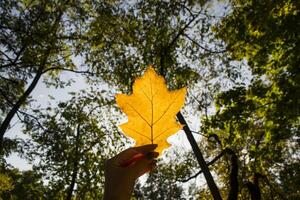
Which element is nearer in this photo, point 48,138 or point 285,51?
point 285,51

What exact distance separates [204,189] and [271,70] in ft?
47.2

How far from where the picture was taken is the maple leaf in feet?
3.70

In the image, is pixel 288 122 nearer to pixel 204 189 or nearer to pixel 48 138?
pixel 48 138

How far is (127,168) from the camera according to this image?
114 centimetres

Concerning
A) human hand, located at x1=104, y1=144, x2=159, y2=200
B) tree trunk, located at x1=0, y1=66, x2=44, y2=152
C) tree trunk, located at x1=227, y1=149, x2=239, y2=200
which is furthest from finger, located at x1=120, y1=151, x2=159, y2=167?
tree trunk, located at x1=0, y1=66, x2=44, y2=152

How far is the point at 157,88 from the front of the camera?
3.72 ft

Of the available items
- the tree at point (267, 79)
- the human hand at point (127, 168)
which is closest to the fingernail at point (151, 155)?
the human hand at point (127, 168)

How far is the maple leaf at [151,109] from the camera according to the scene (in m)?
1.13

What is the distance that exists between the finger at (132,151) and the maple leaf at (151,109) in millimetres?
80

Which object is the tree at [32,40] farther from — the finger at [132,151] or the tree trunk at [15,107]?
the finger at [132,151]

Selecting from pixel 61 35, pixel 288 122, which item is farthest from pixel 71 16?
pixel 288 122

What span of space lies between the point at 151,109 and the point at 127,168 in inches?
7.7

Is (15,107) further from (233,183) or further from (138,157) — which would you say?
(138,157)

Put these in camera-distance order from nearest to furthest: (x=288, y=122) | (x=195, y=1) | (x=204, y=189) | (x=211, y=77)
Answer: (x=288, y=122)
(x=195, y=1)
(x=211, y=77)
(x=204, y=189)
